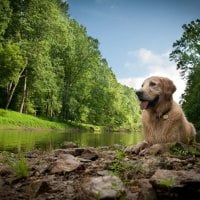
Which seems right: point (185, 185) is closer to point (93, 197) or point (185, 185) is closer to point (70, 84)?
point (93, 197)

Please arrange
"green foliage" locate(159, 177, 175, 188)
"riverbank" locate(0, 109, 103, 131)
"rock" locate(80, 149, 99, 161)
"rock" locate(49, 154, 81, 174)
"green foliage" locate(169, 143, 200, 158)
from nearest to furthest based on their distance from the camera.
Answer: "green foliage" locate(159, 177, 175, 188) → "rock" locate(49, 154, 81, 174) → "green foliage" locate(169, 143, 200, 158) → "rock" locate(80, 149, 99, 161) → "riverbank" locate(0, 109, 103, 131)

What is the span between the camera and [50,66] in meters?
54.2

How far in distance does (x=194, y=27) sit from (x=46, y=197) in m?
47.2

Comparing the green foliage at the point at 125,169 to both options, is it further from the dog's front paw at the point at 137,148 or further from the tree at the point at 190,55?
the tree at the point at 190,55

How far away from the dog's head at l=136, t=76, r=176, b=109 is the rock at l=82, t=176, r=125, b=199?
8.86ft

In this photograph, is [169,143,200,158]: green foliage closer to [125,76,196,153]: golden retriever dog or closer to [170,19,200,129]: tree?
[125,76,196,153]: golden retriever dog

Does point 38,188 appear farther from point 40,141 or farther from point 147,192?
point 40,141

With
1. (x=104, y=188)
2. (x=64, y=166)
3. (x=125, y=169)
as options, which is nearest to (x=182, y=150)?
(x=125, y=169)

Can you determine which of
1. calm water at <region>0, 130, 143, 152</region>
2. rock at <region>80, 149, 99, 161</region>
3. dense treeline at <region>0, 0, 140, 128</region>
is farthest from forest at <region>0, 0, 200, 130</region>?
rock at <region>80, 149, 99, 161</region>

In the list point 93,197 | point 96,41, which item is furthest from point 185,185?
point 96,41

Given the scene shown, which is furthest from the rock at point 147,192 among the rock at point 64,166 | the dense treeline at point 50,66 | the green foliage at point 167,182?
the dense treeline at point 50,66

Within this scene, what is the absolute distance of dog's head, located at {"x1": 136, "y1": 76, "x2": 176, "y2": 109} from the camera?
305 inches

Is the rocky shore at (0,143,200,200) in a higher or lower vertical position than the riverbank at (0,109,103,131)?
lower

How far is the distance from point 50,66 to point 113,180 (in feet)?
163
